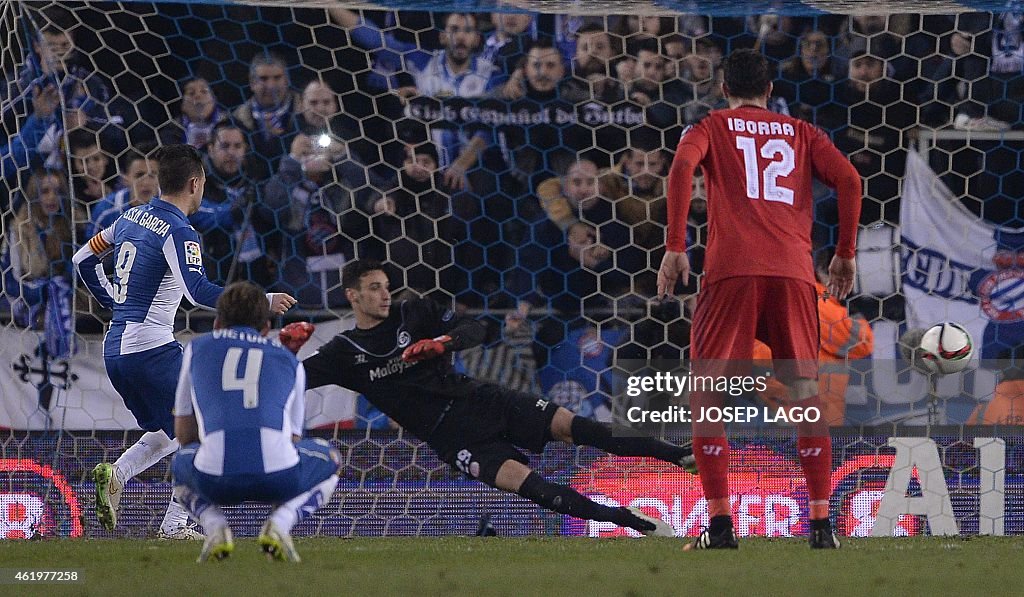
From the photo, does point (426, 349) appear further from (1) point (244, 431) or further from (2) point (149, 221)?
(1) point (244, 431)

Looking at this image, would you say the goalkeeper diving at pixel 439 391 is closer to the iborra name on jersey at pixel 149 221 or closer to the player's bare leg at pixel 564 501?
the player's bare leg at pixel 564 501

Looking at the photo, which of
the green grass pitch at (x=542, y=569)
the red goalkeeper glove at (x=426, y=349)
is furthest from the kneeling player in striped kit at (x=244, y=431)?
the red goalkeeper glove at (x=426, y=349)

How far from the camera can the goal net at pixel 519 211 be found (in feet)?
20.5

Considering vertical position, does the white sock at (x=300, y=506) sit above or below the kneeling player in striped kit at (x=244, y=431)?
below

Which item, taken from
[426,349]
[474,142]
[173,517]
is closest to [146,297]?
[173,517]

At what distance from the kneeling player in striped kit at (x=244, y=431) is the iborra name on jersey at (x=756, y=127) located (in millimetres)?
1739

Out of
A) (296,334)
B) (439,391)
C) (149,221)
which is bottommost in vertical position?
(439,391)

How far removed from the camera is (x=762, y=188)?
4.72 metres

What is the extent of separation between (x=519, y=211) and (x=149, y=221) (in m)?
2.44

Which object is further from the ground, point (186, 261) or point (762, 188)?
point (762, 188)

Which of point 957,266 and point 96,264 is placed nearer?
point 96,264

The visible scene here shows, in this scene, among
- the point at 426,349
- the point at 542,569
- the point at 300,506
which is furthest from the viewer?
the point at 426,349

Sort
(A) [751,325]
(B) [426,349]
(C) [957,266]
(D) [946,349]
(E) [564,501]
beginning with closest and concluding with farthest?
(A) [751,325], (E) [564,501], (B) [426,349], (D) [946,349], (C) [957,266]

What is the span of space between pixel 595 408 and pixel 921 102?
2600mm
